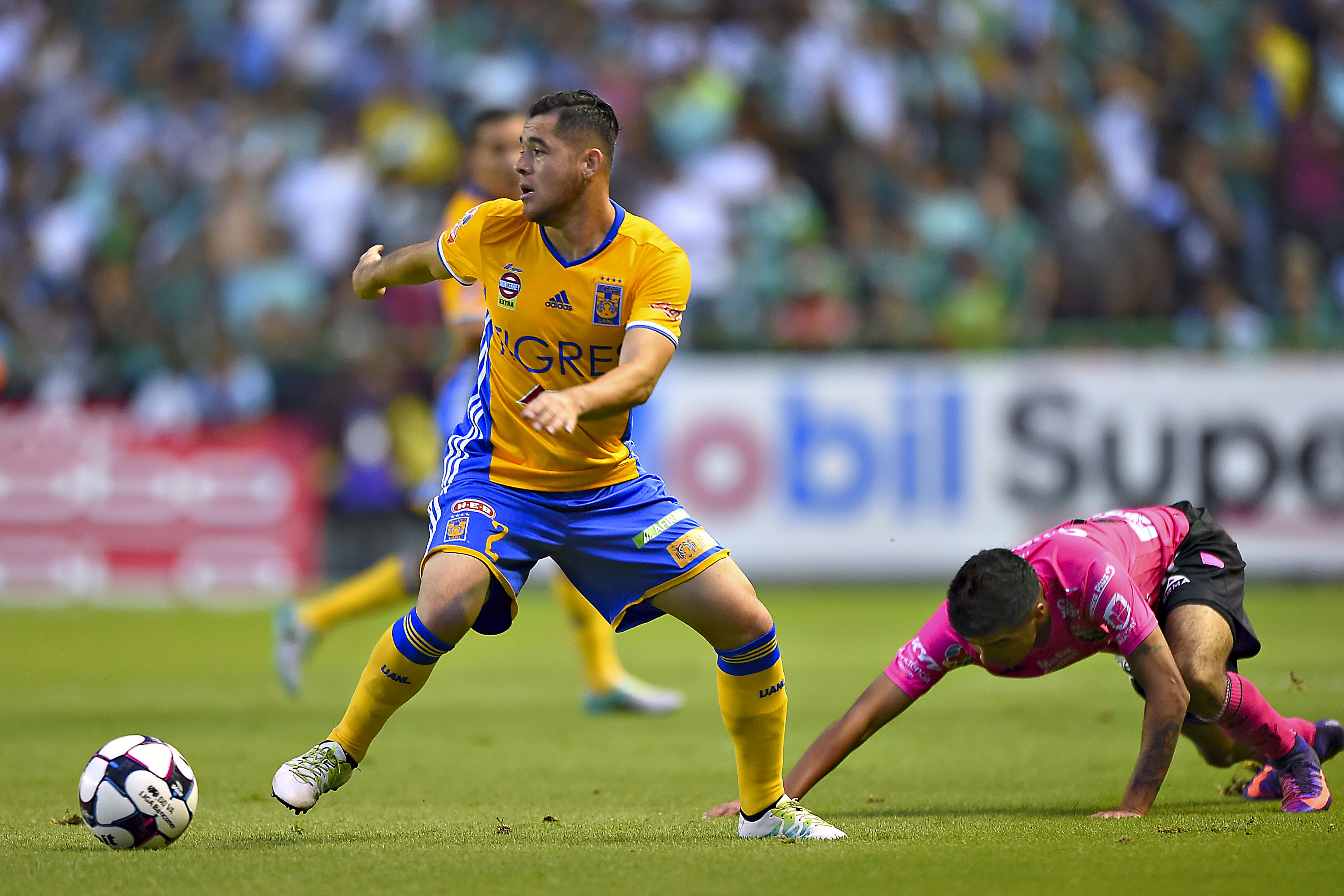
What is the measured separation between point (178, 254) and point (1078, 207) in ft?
27.7

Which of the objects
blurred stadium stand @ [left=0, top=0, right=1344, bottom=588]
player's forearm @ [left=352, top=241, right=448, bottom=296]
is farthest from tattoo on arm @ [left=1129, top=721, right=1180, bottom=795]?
blurred stadium stand @ [left=0, top=0, right=1344, bottom=588]

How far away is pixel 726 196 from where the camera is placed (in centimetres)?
1549

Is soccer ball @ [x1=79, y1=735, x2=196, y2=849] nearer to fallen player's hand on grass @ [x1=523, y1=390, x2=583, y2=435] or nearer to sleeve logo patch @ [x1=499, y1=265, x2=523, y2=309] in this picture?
fallen player's hand on grass @ [x1=523, y1=390, x2=583, y2=435]

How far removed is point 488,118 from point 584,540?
149 inches

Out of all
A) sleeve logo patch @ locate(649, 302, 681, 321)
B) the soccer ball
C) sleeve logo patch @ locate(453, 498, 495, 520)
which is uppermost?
sleeve logo patch @ locate(649, 302, 681, 321)

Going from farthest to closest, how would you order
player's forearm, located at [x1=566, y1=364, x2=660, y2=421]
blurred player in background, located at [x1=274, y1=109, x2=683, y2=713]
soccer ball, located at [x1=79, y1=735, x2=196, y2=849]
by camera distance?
blurred player in background, located at [x1=274, y1=109, x2=683, y2=713] < soccer ball, located at [x1=79, y1=735, x2=196, y2=849] < player's forearm, located at [x1=566, y1=364, x2=660, y2=421]

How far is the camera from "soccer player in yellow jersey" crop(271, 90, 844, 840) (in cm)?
510

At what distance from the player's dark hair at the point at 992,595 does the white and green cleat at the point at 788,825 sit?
0.75 metres

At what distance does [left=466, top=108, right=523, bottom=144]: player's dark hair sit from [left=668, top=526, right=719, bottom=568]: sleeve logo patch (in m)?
3.74

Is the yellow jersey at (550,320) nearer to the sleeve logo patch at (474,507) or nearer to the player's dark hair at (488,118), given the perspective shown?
the sleeve logo patch at (474,507)

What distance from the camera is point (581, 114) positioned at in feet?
16.8

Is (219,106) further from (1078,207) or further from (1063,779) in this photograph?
(1063,779)

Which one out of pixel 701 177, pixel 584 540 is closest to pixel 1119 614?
pixel 584 540

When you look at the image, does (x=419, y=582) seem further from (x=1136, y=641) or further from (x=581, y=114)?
(x=1136, y=641)
